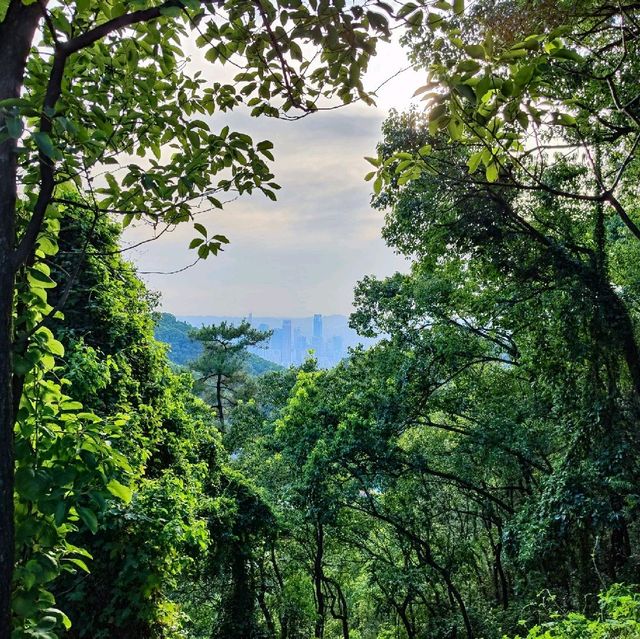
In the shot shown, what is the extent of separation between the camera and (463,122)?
137cm

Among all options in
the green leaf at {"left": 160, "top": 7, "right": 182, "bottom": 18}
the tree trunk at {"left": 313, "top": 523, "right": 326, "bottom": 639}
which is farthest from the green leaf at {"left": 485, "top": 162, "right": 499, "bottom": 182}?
the tree trunk at {"left": 313, "top": 523, "right": 326, "bottom": 639}

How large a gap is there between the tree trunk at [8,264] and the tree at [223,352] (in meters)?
22.1

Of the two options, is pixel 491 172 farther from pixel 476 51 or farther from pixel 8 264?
pixel 8 264

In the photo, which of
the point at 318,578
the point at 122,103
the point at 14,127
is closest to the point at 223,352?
the point at 318,578

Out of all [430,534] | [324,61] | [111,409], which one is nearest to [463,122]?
[324,61]

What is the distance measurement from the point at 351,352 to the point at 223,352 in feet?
44.7

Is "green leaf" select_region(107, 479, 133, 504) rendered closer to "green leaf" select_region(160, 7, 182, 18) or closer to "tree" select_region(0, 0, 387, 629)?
"tree" select_region(0, 0, 387, 629)

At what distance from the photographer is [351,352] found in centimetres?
1095

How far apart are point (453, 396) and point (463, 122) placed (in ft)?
32.8

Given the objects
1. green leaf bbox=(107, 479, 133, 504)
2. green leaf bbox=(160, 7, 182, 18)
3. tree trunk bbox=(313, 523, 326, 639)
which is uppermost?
green leaf bbox=(160, 7, 182, 18)

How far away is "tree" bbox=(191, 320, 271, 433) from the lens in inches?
918

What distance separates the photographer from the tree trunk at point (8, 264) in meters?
1.20

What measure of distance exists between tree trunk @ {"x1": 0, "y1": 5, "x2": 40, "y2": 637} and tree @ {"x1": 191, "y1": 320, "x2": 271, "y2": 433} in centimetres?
2208

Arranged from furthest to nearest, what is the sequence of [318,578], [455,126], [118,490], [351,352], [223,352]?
[223,352] < [318,578] < [351,352] < [118,490] < [455,126]
